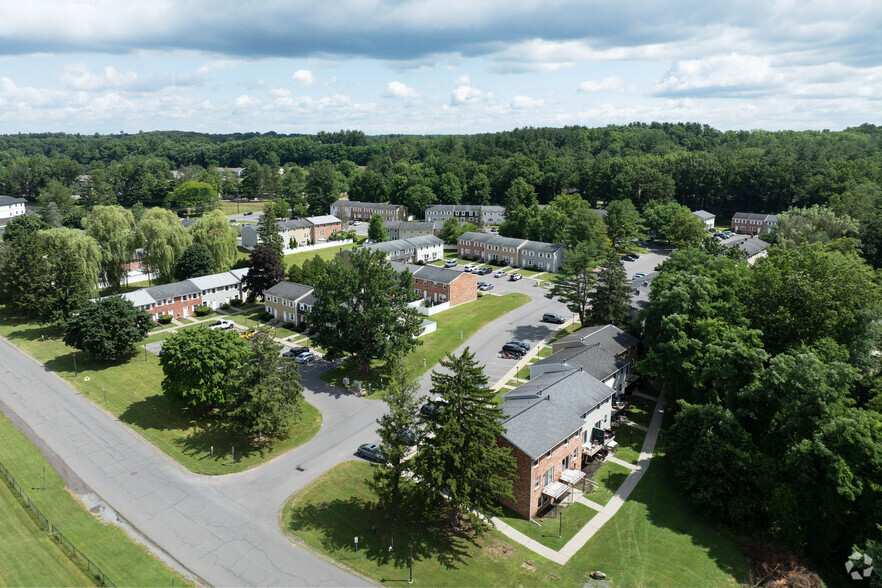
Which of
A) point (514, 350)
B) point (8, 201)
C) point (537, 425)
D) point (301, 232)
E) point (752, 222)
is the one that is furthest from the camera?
point (8, 201)

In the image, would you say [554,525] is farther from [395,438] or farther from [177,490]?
[177,490]

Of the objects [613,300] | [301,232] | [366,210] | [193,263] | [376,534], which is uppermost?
[366,210]

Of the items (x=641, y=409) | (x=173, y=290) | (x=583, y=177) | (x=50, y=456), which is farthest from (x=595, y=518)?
(x=583, y=177)

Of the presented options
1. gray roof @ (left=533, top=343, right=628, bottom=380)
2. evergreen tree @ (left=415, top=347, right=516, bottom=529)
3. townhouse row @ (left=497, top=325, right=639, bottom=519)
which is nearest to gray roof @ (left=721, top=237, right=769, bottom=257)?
townhouse row @ (left=497, top=325, right=639, bottom=519)

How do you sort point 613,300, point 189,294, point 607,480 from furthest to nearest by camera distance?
1. point 189,294
2. point 613,300
3. point 607,480

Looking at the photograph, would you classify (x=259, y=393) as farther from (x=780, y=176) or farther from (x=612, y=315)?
(x=780, y=176)

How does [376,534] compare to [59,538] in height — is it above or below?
below

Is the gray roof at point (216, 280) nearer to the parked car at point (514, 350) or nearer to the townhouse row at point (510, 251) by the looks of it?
the parked car at point (514, 350)

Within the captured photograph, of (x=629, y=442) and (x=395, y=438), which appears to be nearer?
(x=395, y=438)
